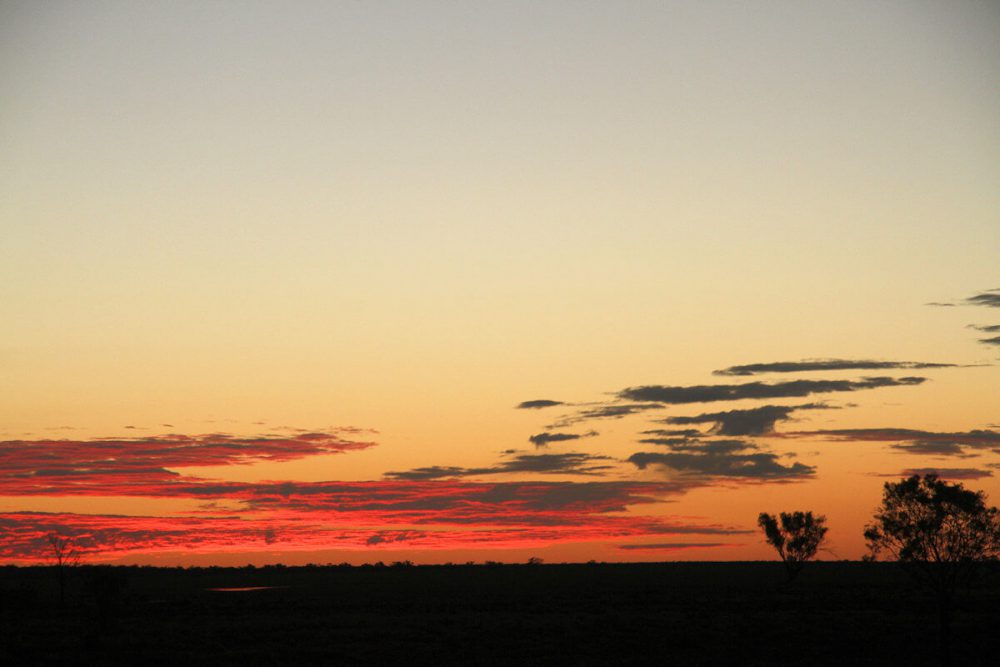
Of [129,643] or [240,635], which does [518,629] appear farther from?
[129,643]

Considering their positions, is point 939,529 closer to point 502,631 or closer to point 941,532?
point 941,532

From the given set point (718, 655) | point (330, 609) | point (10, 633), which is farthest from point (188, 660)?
point (330, 609)

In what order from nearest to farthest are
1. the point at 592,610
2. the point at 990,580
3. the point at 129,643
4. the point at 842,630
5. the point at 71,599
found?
the point at 129,643 → the point at 842,630 → the point at 592,610 → the point at 71,599 → the point at 990,580

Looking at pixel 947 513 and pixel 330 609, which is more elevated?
pixel 947 513

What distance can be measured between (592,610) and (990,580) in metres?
70.0

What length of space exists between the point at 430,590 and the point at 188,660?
77.6 metres

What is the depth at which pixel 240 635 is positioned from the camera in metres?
66.9

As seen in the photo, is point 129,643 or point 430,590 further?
point 430,590

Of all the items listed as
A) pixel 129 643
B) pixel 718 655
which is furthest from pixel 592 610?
pixel 129 643

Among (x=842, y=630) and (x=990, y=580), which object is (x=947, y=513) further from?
(x=990, y=580)

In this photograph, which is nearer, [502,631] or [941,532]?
[941,532]

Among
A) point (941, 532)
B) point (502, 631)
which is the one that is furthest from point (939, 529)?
point (502, 631)

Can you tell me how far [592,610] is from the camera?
85.1 m

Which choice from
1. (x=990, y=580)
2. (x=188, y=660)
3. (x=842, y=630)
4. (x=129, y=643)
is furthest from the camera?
(x=990, y=580)
